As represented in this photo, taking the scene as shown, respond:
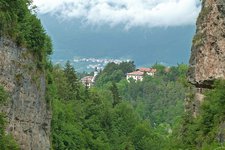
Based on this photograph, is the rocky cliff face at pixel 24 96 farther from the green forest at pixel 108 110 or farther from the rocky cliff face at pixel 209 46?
the rocky cliff face at pixel 209 46

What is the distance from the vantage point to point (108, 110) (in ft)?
252

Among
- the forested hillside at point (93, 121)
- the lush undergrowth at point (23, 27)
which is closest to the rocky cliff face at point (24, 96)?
the lush undergrowth at point (23, 27)

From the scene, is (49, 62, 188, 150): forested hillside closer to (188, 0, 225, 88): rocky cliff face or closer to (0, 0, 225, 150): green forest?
(0, 0, 225, 150): green forest

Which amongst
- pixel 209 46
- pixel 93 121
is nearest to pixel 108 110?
pixel 93 121

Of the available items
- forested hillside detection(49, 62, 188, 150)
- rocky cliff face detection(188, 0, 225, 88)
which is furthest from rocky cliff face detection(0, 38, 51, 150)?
forested hillside detection(49, 62, 188, 150)

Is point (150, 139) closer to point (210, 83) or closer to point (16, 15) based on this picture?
point (210, 83)

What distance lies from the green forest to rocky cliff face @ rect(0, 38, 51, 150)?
65 cm

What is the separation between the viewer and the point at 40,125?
34969 millimetres

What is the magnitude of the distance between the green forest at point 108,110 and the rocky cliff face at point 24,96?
65cm

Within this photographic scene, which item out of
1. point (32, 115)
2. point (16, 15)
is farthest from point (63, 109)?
point (16, 15)

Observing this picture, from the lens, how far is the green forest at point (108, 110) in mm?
30991

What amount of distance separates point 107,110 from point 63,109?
16735mm

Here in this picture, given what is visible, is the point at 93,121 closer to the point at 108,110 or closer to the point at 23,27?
the point at 108,110

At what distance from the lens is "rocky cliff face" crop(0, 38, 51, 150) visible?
28.4m
